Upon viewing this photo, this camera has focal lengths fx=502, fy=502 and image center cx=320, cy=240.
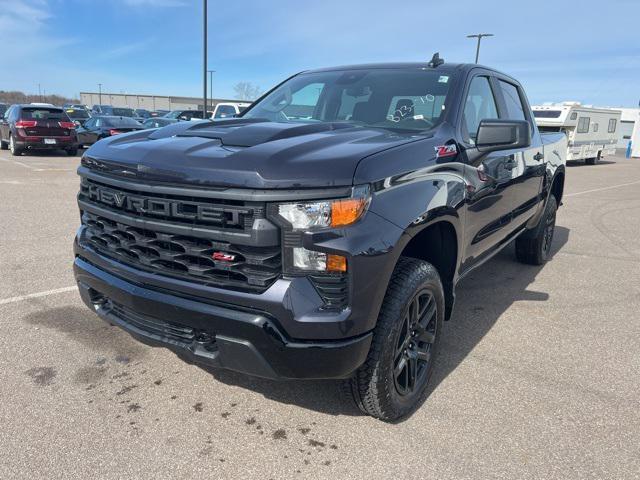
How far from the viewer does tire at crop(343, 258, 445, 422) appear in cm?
234

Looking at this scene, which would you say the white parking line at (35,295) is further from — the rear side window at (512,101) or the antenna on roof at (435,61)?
the rear side window at (512,101)

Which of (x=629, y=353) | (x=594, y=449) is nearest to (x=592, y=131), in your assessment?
(x=629, y=353)

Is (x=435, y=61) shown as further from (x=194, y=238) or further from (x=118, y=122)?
(x=118, y=122)

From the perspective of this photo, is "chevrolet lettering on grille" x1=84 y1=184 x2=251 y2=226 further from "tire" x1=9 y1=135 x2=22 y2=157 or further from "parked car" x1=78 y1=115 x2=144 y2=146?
"tire" x1=9 y1=135 x2=22 y2=157

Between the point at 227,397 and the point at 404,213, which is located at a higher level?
the point at 404,213

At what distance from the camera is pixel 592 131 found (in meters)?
22.6

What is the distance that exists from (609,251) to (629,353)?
349cm

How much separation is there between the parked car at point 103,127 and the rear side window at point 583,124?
17.7 metres

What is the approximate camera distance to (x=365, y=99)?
11.5 feet

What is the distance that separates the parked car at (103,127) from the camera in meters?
15.8

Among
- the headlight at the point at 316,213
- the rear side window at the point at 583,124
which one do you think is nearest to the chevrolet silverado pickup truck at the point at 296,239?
the headlight at the point at 316,213

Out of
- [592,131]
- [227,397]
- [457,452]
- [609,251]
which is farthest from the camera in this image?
[592,131]

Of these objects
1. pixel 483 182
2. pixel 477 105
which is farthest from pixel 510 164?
pixel 483 182

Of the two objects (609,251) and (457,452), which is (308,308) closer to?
(457,452)
